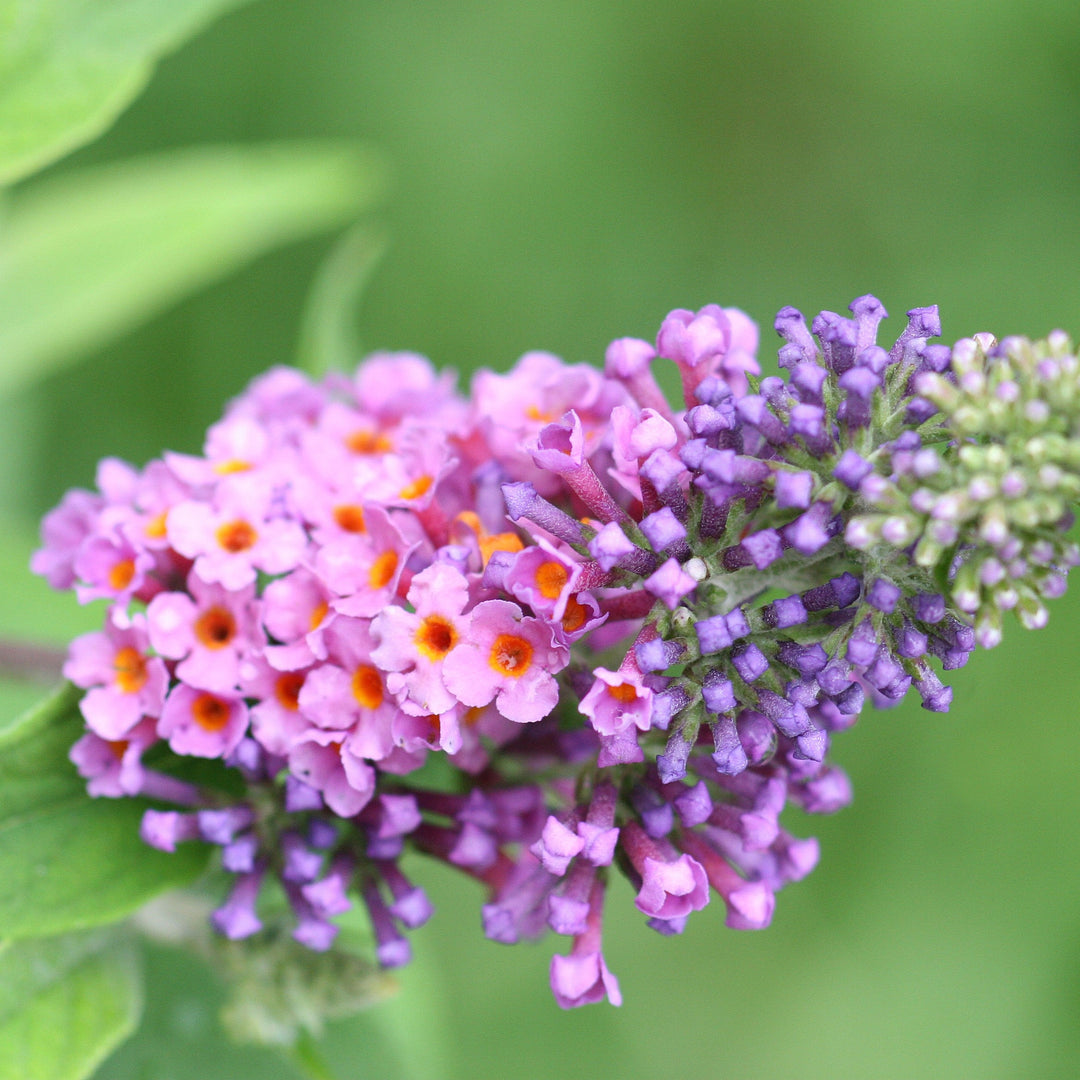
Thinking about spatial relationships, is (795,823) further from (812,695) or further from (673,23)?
(673,23)

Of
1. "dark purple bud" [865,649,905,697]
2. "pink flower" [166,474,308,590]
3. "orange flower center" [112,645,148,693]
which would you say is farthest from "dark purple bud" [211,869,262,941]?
"dark purple bud" [865,649,905,697]

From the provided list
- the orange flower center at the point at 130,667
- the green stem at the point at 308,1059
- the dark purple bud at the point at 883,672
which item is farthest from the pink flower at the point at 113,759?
the dark purple bud at the point at 883,672

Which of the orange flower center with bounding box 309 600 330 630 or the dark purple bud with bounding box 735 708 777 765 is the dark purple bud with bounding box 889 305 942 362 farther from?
the orange flower center with bounding box 309 600 330 630

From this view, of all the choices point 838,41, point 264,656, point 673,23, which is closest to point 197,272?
point 264,656

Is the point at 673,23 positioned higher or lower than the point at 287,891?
higher

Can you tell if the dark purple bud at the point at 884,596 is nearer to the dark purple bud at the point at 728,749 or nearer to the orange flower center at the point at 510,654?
the dark purple bud at the point at 728,749
